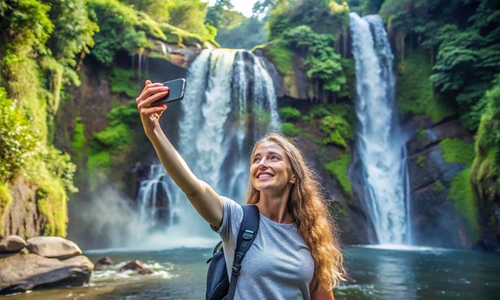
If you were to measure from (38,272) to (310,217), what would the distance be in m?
7.48

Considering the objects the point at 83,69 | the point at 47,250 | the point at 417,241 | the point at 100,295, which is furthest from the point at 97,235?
the point at 417,241

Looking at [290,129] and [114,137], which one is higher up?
[290,129]

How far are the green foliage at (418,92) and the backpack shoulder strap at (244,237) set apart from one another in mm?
20497

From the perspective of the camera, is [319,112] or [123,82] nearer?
[123,82]

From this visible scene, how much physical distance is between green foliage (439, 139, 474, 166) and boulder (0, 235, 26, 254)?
16355 mm

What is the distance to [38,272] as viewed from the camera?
8.21 meters

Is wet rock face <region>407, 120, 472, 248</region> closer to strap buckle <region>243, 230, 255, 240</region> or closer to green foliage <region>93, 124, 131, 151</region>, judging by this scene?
green foliage <region>93, 124, 131, 151</region>

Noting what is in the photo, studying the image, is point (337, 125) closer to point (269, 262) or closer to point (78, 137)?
point (78, 137)

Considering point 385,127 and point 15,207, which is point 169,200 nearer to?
point 15,207

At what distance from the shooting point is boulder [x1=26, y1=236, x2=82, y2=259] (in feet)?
29.2

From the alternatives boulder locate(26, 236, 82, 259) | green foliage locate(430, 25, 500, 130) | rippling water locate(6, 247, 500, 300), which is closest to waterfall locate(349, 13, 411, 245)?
green foliage locate(430, 25, 500, 130)

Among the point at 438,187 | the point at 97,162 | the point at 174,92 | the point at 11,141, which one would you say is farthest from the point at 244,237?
the point at 438,187

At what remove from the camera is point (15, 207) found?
991cm

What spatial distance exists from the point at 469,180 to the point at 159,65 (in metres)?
14.4
